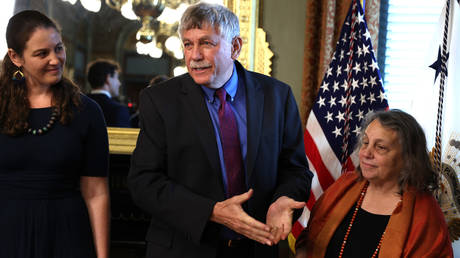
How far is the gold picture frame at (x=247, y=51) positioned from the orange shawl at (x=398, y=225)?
1.40 m

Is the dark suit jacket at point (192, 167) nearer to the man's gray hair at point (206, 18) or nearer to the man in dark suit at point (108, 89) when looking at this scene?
the man's gray hair at point (206, 18)

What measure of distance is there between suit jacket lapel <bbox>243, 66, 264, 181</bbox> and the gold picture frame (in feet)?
4.74

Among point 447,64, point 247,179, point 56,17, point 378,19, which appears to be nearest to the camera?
point 247,179

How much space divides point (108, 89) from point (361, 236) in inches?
87.5

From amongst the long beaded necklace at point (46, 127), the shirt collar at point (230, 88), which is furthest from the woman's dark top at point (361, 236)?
the long beaded necklace at point (46, 127)

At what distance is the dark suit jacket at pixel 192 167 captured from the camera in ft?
5.85

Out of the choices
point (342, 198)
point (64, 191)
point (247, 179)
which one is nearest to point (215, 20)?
point (247, 179)

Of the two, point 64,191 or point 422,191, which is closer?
point 64,191

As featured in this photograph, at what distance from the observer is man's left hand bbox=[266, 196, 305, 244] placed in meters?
1.72

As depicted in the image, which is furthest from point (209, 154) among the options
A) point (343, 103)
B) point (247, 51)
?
point (247, 51)

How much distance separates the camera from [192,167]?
186 centimetres

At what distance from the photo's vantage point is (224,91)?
2.00 meters

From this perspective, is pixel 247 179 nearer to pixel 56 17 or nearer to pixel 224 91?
pixel 224 91

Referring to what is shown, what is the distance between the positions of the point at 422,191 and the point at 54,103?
5.74ft
